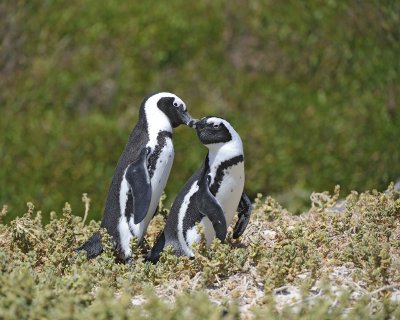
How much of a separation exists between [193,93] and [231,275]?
96.4 inches

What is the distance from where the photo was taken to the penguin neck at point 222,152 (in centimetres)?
441

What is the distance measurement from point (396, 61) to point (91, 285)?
3638 millimetres

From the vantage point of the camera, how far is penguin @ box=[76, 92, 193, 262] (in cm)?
439

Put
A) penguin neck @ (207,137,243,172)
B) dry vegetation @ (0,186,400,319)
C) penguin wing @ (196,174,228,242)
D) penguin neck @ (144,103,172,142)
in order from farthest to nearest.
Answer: penguin neck @ (144,103,172,142)
penguin neck @ (207,137,243,172)
penguin wing @ (196,174,228,242)
dry vegetation @ (0,186,400,319)

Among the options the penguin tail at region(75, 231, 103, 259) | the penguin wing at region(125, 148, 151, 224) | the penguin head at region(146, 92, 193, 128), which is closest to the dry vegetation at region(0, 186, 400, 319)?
the penguin tail at region(75, 231, 103, 259)

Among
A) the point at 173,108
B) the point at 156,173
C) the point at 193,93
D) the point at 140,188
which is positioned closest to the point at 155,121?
the point at 173,108

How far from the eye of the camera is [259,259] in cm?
437

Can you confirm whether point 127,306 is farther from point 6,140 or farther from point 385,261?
point 6,140

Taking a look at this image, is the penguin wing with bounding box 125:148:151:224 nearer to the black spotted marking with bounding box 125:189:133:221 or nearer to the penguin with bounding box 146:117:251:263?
the black spotted marking with bounding box 125:189:133:221

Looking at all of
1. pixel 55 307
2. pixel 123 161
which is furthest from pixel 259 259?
pixel 55 307

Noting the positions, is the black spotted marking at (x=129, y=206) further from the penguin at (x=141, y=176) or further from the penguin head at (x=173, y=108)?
the penguin head at (x=173, y=108)

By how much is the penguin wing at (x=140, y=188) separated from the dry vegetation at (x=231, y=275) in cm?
19

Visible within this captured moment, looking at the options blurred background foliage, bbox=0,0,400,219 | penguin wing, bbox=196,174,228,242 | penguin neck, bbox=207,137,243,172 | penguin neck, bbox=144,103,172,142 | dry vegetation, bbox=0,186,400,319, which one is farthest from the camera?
blurred background foliage, bbox=0,0,400,219

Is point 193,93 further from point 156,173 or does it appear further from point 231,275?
point 231,275
